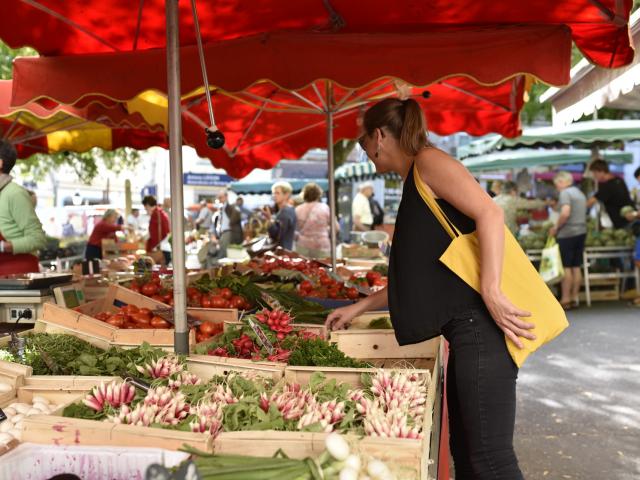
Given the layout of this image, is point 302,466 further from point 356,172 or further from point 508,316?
point 356,172

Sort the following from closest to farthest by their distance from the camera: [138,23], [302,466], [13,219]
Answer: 1. [302,466]
2. [138,23]
3. [13,219]

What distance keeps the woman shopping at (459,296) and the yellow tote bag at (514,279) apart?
0.03 m

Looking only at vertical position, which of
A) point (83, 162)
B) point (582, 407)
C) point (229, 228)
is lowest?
point (582, 407)

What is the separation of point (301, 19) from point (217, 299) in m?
2.15

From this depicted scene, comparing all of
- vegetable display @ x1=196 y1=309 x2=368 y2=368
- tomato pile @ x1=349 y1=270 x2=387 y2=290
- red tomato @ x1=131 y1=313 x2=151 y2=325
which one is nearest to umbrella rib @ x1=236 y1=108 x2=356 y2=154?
tomato pile @ x1=349 y1=270 x2=387 y2=290

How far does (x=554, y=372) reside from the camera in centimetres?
711

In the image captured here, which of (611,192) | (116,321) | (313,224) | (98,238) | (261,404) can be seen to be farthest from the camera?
(98,238)

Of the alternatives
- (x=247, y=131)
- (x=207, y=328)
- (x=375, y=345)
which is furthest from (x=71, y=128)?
(x=375, y=345)

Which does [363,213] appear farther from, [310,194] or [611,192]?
[611,192]

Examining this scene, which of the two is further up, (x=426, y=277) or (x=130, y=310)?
(x=426, y=277)

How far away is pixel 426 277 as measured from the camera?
2.73 metres

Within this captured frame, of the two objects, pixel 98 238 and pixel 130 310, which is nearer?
pixel 130 310

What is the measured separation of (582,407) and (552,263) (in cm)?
528

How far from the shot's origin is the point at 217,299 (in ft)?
16.0
